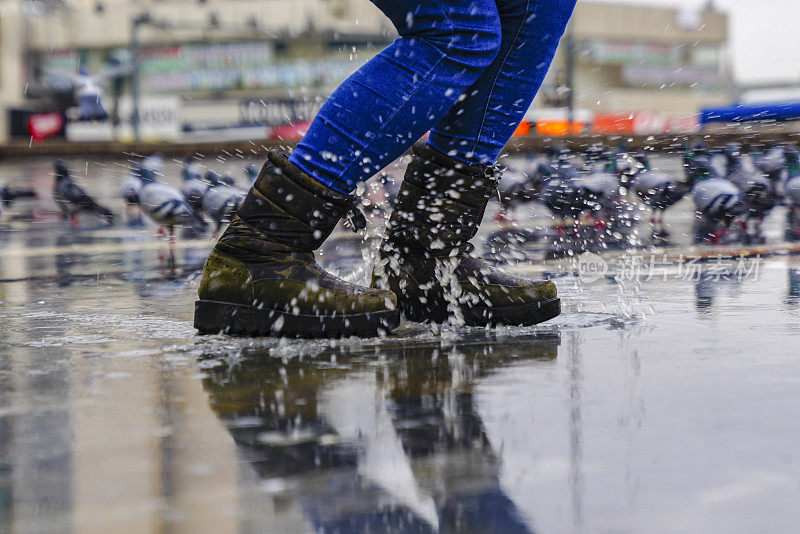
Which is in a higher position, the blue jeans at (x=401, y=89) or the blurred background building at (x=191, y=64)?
the blurred background building at (x=191, y=64)

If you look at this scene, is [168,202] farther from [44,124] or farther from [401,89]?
[44,124]

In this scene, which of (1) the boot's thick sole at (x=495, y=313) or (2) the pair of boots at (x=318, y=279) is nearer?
(2) the pair of boots at (x=318, y=279)

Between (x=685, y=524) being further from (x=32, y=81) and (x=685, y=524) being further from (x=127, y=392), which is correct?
(x=32, y=81)

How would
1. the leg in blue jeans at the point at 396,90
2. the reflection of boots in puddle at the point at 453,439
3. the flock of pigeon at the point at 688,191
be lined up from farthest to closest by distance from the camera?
the flock of pigeon at the point at 688,191
the leg in blue jeans at the point at 396,90
the reflection of boots in puddle at the point at 453,439

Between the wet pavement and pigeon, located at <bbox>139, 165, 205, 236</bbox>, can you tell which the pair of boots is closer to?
the wet pavement

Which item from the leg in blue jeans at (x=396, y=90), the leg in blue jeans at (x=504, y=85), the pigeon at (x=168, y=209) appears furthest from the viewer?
the pigeon at (x=168, y=209)

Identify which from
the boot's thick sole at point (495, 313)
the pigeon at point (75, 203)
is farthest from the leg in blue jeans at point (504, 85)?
the pigeon at point (75, 203)

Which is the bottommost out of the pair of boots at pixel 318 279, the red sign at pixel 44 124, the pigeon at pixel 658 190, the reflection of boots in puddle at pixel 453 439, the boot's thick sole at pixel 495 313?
the reflection of boots in puddle at pixel 453 439

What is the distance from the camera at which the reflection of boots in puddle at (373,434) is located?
1.22m

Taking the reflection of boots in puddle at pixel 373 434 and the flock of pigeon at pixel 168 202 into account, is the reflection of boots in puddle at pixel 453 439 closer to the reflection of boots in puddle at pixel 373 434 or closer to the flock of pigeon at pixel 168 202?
the reflection of boots in puddle at pixel 373 434

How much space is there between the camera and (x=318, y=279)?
2525 mm

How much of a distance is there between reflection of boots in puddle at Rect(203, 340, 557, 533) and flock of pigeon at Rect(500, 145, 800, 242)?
5036 millimetres

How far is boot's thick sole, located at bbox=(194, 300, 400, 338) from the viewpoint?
247cm

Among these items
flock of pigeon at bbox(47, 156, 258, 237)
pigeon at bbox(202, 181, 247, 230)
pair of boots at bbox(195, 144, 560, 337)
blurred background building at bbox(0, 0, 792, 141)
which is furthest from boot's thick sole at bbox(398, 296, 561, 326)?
blurred background building at bbox(0, 0, 792, 141)
